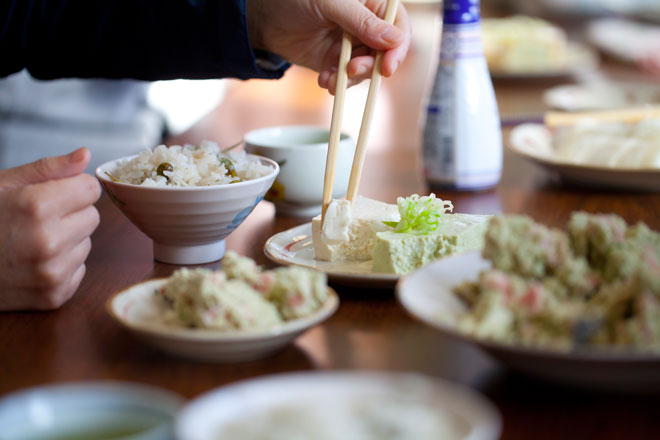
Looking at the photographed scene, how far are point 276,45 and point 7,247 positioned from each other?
2.81 ft

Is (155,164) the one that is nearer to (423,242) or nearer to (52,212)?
(52,212)

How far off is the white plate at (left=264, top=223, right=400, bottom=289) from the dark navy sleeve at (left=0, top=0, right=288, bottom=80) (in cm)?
50

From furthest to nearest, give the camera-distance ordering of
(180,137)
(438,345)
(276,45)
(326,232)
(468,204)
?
(180,137) → (276,45) → (468,204) → (326,232) → (438,345)

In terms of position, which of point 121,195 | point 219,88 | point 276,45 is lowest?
point 219,88

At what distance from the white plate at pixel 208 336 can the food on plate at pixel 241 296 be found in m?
0.01

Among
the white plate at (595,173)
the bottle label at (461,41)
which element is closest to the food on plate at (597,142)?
the white plate at (595,173)

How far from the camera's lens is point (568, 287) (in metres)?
0.76

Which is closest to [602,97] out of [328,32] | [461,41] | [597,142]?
[597,142]

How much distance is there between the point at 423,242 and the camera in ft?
3.27

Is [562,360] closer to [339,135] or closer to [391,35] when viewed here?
[339,135]

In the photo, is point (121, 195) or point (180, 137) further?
point (180, 137)

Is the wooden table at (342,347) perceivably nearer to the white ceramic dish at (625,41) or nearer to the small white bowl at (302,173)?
the small white bowl at (302,173)

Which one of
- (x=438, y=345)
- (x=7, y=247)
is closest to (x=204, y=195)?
(x=7, y=247)

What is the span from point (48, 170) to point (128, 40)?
0.66 metres
